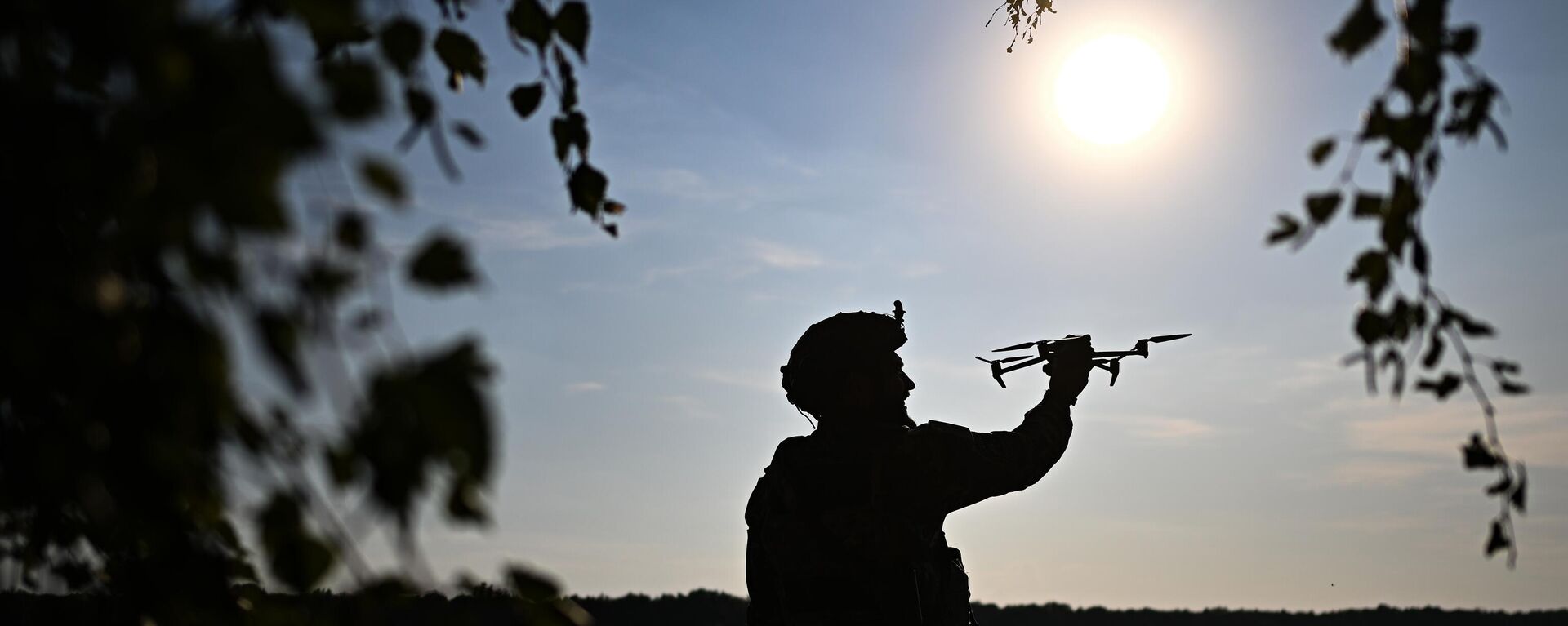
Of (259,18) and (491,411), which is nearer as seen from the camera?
(491,411)

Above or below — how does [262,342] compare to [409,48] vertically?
below

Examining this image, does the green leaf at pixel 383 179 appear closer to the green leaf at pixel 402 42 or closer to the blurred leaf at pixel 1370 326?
the green leaf at pixel 402 42

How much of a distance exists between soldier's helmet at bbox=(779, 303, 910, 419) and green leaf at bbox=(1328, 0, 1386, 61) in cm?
398

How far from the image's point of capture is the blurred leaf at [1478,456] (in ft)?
9.37

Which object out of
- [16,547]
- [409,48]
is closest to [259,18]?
[409,48]

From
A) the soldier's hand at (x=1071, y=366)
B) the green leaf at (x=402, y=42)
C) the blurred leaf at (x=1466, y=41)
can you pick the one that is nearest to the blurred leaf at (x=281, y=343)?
the green leaf at (x=402, y=42)

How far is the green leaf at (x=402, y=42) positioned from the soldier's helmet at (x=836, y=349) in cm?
400

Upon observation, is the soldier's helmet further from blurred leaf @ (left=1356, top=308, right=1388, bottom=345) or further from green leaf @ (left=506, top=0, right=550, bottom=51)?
blurred leaf @ (left=1356, top=308, right=1388, bottom=345)

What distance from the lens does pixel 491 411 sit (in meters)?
1.92

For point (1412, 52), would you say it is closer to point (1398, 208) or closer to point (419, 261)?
point (1398, 208)

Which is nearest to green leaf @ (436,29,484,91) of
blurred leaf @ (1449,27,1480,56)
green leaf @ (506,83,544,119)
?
green leaf @ (506,83,544,119)

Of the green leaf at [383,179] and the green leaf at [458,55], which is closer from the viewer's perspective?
the green leaf at [383,179]

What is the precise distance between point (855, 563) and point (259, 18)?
414cm


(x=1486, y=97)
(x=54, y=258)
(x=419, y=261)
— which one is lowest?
(x=419, y=261)
